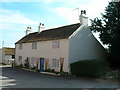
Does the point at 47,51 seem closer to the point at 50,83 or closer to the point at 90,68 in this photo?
the point at 90,68

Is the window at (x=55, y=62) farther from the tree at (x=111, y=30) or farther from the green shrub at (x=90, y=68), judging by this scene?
the tree at (x=111, y=30)

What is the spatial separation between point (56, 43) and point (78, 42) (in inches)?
140

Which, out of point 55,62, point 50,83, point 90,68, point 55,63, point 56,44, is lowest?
point 50,83

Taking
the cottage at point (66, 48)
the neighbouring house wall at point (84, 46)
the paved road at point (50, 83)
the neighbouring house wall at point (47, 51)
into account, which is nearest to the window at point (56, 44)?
the cottage at point (66, 48)

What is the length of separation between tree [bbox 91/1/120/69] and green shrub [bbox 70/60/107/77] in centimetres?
341

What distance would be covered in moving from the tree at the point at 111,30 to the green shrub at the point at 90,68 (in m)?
3.41

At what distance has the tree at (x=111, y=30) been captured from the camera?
28500mm

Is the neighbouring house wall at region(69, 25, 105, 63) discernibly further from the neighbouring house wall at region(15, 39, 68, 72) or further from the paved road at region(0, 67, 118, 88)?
the paved road at region(0, 67, 118, 88)

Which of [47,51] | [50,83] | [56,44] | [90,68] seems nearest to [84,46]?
[56,44]

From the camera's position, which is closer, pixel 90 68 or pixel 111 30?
pixel 90 68

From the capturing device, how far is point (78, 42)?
30.3 metres

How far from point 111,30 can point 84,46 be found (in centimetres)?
445

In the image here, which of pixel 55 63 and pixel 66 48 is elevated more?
pixel 66 48

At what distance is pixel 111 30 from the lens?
2914 centimetres
